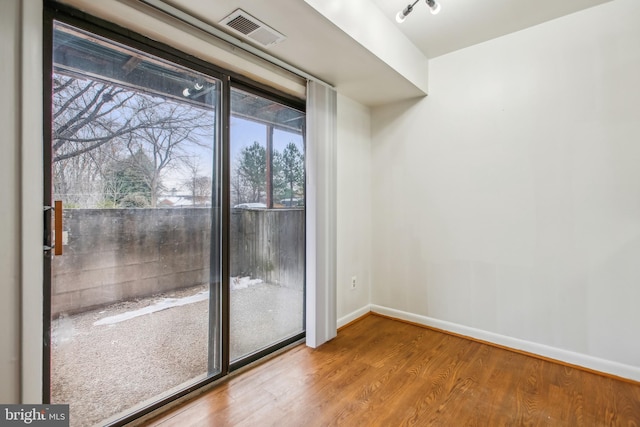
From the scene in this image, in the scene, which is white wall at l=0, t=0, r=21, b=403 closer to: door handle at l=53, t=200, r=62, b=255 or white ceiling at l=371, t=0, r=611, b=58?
door handle at l=53, t=200, r=62, b=255

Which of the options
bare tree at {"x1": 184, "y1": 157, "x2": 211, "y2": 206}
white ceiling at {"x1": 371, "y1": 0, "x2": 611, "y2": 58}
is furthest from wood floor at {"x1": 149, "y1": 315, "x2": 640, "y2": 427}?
white ceiling at {"x1": 371, "y1": 0, "x2": 611, "y2": 58}

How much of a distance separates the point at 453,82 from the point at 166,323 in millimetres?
3074

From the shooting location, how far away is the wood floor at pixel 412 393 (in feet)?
5.46

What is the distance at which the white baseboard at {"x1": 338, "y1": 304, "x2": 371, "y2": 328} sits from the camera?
2945 millimetres

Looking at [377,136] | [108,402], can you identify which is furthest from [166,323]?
[377,136]

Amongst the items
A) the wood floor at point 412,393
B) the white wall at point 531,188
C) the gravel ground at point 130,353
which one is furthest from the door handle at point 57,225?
the white wall at point 531,188

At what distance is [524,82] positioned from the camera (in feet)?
7.86

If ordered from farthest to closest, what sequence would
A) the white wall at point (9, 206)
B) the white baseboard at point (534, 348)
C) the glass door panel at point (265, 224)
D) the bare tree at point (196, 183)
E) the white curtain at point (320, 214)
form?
the white curtain at point (320, 214)
the glass door panel at point (265, 224)
the white baseboard at point (534, 348)
the bare tree at point (196, 183)
the white wall at point (9, 206)

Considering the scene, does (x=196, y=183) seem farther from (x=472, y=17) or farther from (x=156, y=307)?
(x=472, y=17)

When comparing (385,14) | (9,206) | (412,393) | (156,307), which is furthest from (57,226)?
(385,14)

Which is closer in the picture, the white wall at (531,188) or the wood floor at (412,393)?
the wood floor at (412,393)

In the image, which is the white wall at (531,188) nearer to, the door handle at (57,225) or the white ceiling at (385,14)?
the white ceiling at (385,14)

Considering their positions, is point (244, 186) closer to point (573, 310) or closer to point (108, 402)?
point (108, 402)

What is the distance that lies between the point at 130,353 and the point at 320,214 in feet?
5.30
